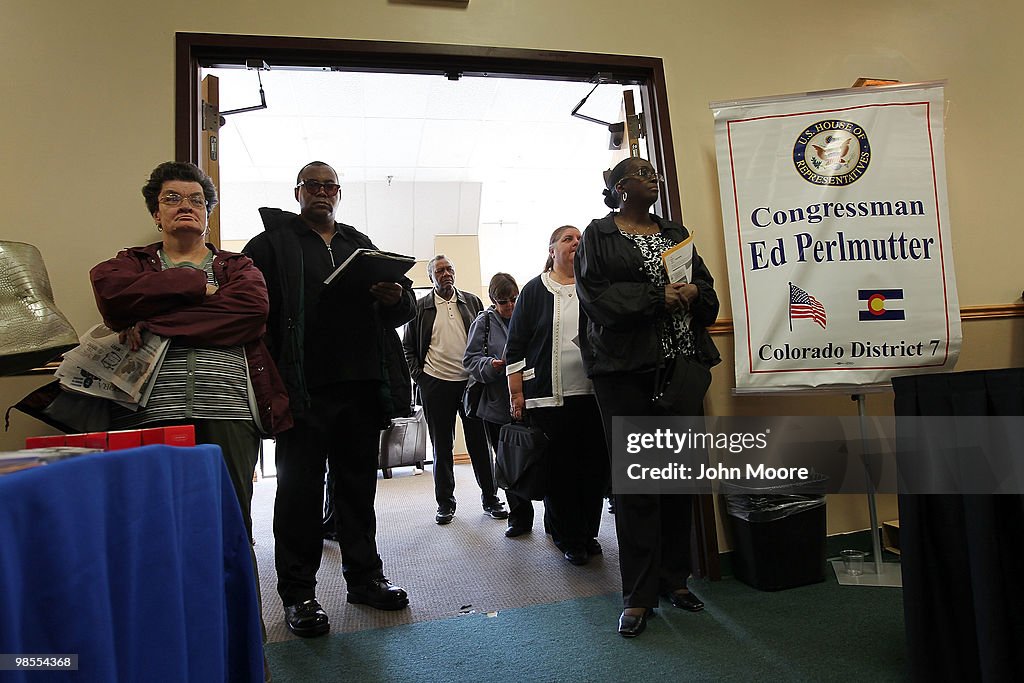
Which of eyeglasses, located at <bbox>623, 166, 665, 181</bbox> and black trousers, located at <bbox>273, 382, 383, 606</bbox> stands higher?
eyeglasses, located at <bbox>623, 166, 665, 181</bbox>

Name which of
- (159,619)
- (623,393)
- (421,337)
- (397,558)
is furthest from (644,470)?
(421,337)

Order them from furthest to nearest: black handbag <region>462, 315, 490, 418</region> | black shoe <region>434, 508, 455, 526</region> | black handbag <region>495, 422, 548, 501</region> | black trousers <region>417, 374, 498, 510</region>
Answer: black trousers <region>417, 374, 498, 510</region>
black shoe <region>434, 508, 455, 526</region>
black handbag <region>462, 315, 490, 418</region>
black handbag <region>495, 422, 548, 501</region>

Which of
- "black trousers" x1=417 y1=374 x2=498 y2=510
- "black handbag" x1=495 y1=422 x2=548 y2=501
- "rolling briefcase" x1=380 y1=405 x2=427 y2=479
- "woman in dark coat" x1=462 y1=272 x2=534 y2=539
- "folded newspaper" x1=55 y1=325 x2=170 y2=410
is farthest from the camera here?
"rolling briefcase" x1=380 y1=405 x2=427 y2=479

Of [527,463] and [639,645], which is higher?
[527,463]

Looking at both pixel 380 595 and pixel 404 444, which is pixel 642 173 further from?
pixel 404 444

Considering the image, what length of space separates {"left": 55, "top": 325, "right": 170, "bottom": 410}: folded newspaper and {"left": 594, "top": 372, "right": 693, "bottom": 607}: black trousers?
121cm

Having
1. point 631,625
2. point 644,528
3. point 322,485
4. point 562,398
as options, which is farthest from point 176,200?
point 631,625

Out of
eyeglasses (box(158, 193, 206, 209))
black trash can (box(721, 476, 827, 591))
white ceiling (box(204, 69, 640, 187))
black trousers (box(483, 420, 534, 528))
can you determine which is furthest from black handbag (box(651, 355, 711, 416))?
white ceiling (box(204, 69, 640, 187))

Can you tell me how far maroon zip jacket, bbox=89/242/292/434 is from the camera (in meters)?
1.53

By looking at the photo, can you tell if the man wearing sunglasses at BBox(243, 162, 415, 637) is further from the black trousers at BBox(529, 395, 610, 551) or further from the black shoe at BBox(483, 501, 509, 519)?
the black shoe at BBox(483, 501, 509, 519)

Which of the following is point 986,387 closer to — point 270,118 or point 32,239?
point 32,239

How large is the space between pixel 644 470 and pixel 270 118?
170 inches

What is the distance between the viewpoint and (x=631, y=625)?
69.7 inches

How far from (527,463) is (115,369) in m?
1.44
